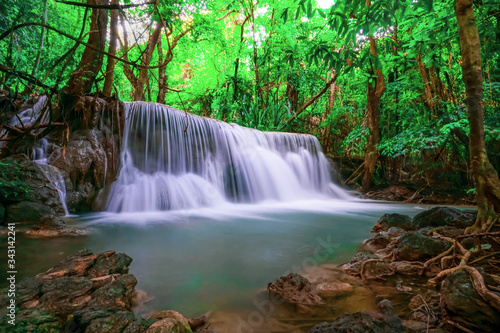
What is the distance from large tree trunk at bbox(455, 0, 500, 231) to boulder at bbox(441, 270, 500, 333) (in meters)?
1.06

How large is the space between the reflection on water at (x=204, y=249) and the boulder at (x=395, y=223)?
22 cm

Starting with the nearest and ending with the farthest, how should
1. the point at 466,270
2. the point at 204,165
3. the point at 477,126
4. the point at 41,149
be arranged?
the point at 466,270, the point at 477,126, the point at 41,149, the point at 204,165

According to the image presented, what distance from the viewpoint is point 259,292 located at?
76.6 inches

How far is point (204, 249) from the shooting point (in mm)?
3025

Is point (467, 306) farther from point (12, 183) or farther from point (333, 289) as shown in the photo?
point (12, 183)

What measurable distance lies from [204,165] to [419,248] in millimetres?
5748

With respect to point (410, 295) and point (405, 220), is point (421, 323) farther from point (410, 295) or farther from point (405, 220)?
point (405, 220)

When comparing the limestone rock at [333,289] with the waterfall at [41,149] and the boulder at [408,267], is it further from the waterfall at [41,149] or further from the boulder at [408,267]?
the waterfall at [41,149]

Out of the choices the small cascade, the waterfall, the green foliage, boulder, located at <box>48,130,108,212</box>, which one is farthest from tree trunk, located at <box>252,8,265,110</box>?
the small cascade

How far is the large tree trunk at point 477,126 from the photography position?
2.29 meters

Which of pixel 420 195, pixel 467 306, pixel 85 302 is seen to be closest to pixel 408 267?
pixel 467 306

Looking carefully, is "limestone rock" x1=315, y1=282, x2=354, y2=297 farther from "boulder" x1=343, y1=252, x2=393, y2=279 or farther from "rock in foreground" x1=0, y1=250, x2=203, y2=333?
"rock in foreground" x1=0, y1=250, x2=203, y2=333

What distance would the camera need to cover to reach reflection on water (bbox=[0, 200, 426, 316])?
1980 mm

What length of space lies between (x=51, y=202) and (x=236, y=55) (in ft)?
30.0
